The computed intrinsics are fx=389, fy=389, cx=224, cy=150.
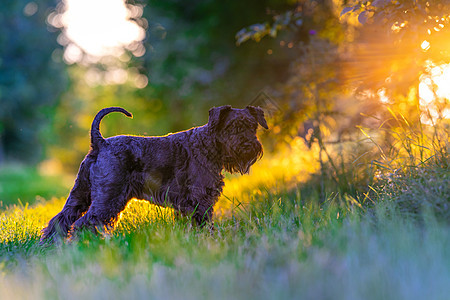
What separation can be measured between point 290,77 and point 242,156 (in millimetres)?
4774

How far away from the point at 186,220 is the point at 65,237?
4.69 ft

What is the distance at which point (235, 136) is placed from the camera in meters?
4.73

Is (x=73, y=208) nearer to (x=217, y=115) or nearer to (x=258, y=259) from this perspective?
(x=217, y=115)

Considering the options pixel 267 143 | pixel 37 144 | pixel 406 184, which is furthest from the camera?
pixel 37 144

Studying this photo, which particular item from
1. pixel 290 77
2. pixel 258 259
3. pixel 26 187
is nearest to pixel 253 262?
pixel 258 259

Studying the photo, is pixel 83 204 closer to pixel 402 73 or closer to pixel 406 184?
pixel 406 184

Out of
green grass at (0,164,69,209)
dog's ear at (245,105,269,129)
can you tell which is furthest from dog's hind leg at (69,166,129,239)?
green grass at (0,164,69,209)

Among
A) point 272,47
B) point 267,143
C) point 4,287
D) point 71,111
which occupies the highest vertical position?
point 71,111

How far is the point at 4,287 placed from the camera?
117 inches

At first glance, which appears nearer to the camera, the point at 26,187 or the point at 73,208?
the point at 73,208

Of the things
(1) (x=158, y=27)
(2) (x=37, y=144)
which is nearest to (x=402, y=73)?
(1) (x=158, y=27)

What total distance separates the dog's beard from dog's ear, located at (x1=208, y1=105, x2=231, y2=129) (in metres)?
0.36

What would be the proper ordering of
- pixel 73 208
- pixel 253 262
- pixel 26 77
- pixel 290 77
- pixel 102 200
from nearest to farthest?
pixel 253 262, pixel 102 200, pixel 73 208, pixel 290 77, pixel 26 77

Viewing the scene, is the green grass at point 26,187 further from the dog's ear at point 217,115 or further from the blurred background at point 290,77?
the dog's ear at point 217,115
